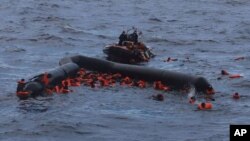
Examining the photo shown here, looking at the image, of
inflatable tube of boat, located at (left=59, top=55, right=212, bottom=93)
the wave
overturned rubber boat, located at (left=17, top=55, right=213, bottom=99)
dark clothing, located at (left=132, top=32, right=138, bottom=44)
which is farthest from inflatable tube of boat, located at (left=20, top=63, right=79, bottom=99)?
the wave

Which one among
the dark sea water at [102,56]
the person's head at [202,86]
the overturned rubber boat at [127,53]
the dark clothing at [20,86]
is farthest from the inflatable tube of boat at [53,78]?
the person's head at [202,86]

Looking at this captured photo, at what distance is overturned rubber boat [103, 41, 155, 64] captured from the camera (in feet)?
111

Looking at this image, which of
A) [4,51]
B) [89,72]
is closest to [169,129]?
[89,72]

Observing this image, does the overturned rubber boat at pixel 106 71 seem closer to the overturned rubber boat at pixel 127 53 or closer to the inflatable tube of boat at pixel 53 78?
the inflatable tube of boat at pixel 53 78

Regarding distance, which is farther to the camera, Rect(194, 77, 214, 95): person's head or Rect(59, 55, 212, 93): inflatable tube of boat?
Rect(59, 55, 212, 93): inflatable tube of boat

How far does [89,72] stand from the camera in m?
30.9

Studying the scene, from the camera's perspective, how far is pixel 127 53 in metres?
33.7

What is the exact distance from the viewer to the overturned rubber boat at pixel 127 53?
3372 centimetres

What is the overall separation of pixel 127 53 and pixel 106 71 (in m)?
3.41

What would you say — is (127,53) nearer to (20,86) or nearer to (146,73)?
(146,73)

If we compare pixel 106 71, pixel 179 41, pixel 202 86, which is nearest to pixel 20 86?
pixel 106 71

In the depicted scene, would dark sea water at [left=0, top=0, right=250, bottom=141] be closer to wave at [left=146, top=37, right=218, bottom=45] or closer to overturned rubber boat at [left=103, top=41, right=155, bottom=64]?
wave at [left=146, top=37, right=218, bottom=45]

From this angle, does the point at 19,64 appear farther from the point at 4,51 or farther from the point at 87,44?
the point at 87,44

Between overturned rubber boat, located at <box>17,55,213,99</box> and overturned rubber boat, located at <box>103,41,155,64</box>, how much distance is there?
293 centimetres
